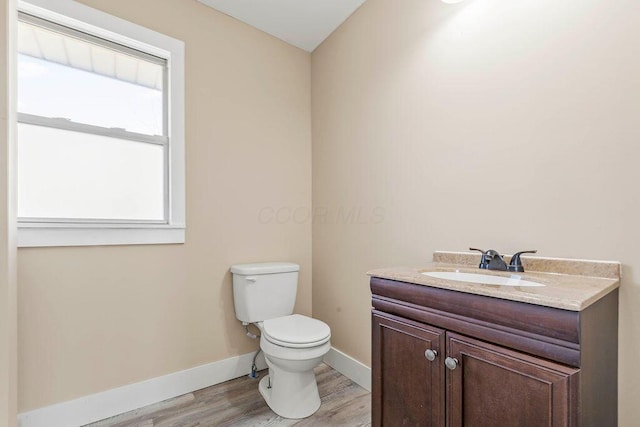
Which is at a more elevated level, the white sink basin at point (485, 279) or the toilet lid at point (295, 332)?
the white sink basin at point (485, 279)

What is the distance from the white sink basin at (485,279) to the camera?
1.05 m

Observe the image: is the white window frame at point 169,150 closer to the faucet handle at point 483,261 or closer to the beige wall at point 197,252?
the beige wall at point 197,252

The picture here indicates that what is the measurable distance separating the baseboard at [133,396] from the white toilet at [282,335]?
293 mm

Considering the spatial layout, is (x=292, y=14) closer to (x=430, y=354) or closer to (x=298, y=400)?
(x=430, y=354)

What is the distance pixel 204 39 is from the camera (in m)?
2.04

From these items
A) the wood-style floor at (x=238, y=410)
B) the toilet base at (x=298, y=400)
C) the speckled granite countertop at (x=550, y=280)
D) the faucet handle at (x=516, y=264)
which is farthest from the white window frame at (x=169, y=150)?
the faucet handle at (x=516, y=264)

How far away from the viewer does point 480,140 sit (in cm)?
144

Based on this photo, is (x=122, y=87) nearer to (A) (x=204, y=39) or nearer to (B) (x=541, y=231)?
(A) (x=204, y=39)

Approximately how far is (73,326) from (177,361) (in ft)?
1.98

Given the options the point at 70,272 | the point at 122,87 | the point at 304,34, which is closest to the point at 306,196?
the point at 304,34

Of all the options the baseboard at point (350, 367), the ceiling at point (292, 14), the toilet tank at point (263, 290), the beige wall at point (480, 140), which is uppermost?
the ceiling at point (292, 14)

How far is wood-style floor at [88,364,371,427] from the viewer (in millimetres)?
1653

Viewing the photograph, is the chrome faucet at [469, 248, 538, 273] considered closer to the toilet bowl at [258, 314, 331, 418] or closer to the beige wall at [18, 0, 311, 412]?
the toilet bowl at [258, 314, 331, 418]

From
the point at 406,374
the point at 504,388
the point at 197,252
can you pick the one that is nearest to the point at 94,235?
the point at 197,252
